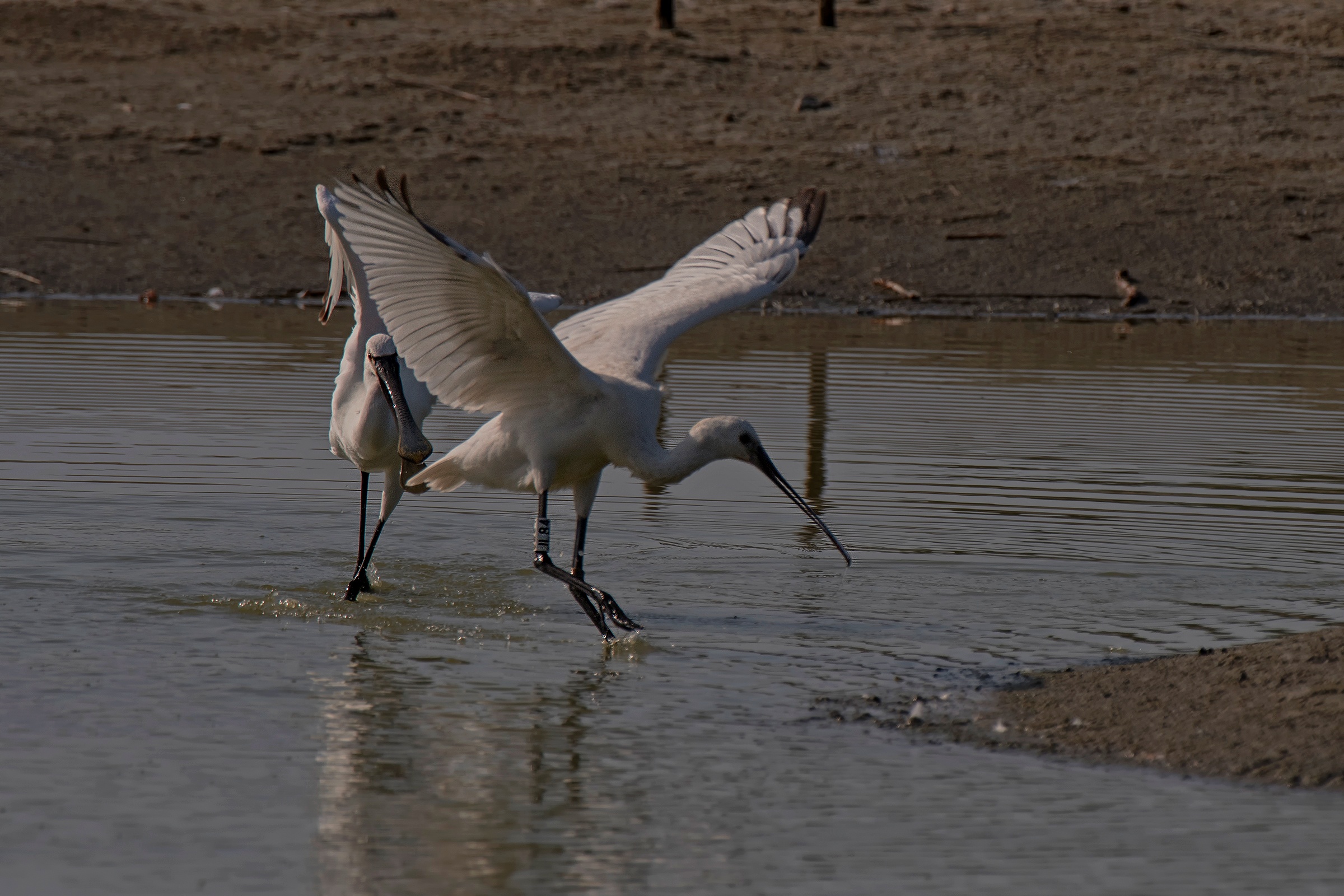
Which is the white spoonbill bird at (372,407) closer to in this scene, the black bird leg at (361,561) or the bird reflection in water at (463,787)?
the black bird leg at (361,561)

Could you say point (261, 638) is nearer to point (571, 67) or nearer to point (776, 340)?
point (776, 340)

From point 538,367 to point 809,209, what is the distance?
2.25m

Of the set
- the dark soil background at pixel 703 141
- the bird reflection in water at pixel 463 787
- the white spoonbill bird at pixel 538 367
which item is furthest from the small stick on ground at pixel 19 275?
the bird reflection in water at pixel 463 787

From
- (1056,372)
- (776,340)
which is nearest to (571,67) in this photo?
(776,340)

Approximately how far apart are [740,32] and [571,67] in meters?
2.65

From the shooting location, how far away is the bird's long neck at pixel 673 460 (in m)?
7.73

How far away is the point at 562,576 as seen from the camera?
785 centimetres

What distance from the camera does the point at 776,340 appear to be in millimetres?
17188

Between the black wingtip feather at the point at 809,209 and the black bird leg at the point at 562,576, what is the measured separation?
1934 mm

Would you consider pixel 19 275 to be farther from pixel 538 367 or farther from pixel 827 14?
pixel 538 367

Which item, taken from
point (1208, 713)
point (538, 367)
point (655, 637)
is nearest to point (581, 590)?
point (655, 637)

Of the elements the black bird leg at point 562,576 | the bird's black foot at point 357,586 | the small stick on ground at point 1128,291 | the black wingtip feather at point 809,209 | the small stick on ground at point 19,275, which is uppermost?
the black wingtip feather at point 809,209

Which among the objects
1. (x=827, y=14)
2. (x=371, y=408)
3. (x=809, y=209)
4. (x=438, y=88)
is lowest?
(x=371, y=408)

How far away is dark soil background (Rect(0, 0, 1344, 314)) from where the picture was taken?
2033 cm
